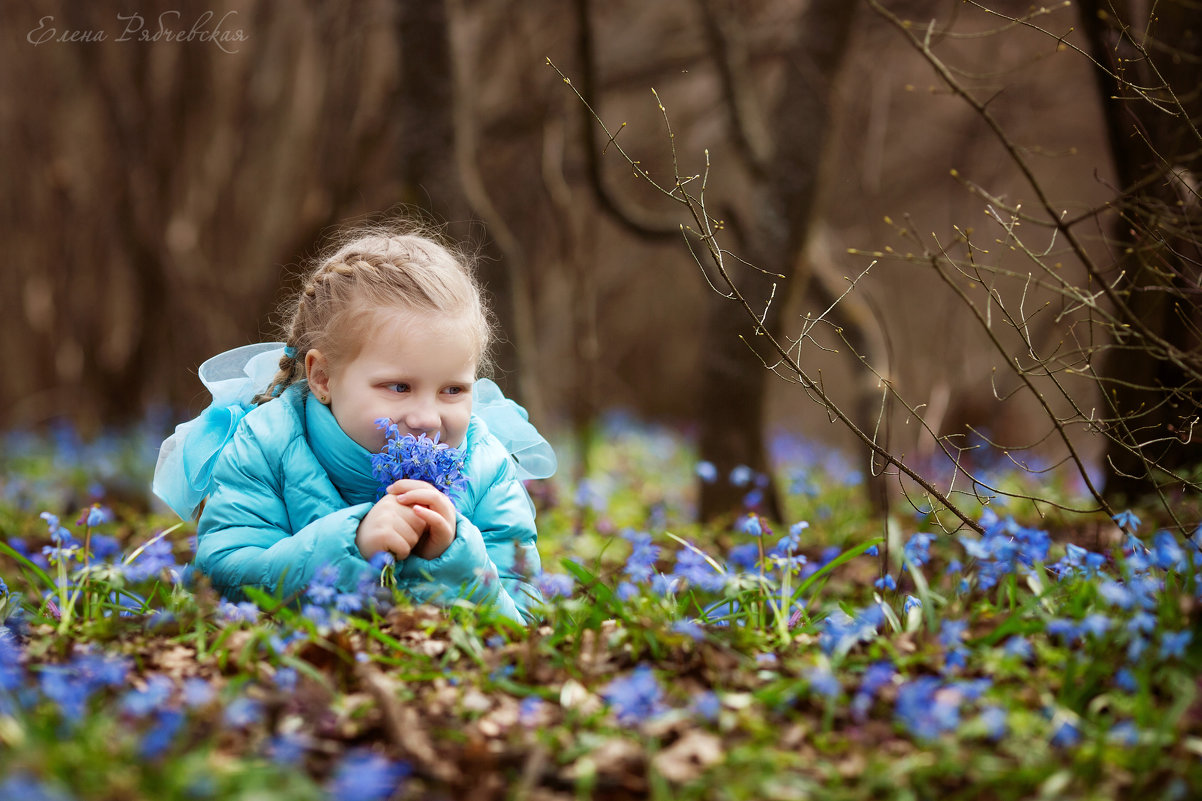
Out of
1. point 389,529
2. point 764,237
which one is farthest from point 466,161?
point 389,529

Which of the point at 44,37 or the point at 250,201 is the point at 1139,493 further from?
the point at 44,37

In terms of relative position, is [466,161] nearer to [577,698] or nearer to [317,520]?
[317,520]

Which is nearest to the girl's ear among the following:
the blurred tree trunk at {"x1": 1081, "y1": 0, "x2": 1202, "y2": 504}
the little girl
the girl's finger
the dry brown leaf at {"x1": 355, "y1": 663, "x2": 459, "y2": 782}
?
the little girl

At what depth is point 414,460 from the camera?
94.6 inches

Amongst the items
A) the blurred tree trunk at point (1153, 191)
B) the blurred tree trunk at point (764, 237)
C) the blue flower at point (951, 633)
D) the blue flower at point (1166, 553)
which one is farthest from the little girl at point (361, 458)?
the blurred tree trunk at point (1153, 191)

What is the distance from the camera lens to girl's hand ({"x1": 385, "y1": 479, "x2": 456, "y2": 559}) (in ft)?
7.82

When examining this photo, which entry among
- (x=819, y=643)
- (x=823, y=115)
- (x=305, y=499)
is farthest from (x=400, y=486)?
(x=823, y=115)

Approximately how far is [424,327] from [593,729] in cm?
120

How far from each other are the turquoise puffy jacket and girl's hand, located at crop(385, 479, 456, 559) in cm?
5

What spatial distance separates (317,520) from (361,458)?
0.70 feet

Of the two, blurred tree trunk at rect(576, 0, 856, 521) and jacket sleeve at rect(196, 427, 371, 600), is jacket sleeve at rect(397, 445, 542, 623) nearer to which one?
jacket sleeve at rect(196, 427, 371, 600)

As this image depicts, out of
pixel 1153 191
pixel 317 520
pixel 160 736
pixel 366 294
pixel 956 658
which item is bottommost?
pixel 160 736

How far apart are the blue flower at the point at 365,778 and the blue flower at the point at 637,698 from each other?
40cm

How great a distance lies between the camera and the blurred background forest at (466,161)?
475 centimetres
